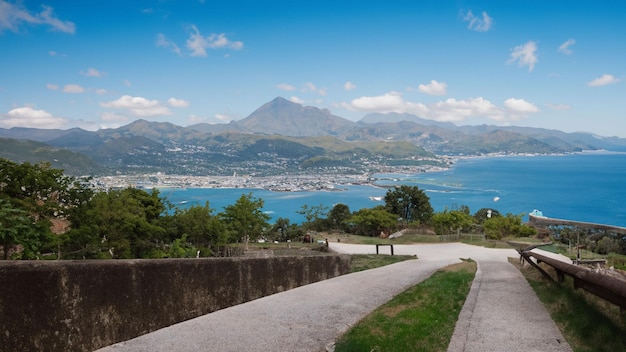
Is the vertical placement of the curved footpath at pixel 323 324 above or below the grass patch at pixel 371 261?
above

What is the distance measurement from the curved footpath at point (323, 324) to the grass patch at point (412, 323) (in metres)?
0.22

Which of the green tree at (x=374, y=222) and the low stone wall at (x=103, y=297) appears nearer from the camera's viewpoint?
the low stone wall at (x=103, y=297)

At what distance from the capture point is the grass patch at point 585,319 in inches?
220

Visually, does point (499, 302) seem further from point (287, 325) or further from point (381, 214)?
point (381, 214)

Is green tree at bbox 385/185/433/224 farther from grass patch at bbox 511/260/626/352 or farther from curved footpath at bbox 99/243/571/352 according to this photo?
grass patch at bbox 511/260/626/352

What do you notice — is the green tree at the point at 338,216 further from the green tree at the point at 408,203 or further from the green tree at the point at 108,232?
the green tree at the point at 108,232

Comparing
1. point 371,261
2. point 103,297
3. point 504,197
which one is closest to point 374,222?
point 371,261

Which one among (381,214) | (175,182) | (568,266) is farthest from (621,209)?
(175,182)

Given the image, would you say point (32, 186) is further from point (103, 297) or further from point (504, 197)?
point (504, 197)

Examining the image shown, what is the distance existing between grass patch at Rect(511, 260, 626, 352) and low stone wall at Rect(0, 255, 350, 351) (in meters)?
5.28

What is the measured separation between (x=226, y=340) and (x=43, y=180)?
1715cm

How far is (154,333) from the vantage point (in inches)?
241

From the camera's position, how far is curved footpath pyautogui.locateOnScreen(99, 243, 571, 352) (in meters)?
6.07

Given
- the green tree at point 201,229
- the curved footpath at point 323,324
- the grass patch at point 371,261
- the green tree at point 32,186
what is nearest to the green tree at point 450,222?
the grass patch at point 371,261
